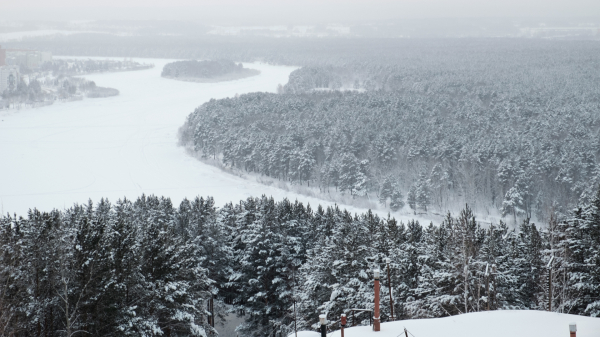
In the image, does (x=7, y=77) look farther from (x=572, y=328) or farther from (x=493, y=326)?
(x=572, y=328)

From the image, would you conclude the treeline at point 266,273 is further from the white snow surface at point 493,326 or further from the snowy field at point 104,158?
the snowy field at point 104,158

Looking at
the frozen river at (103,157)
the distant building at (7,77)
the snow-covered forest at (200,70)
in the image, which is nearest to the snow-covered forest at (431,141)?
the frozen river at (103,157)

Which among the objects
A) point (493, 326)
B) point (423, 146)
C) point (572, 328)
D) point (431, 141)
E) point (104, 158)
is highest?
point (572, 328)

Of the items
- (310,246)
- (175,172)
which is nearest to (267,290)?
(310,246)

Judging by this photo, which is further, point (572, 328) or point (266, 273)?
point (266, 273)

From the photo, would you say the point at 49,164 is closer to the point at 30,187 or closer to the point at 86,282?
the point at 30,187

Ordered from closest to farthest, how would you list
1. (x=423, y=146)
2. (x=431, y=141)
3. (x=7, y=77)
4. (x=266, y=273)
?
1. (x=266, y=273)
2. (x=423, y=146)
3. (x=431, y=141)
4. (x=7, y=77)

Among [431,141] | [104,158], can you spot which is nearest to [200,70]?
[104,158]

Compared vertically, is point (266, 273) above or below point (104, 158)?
above
